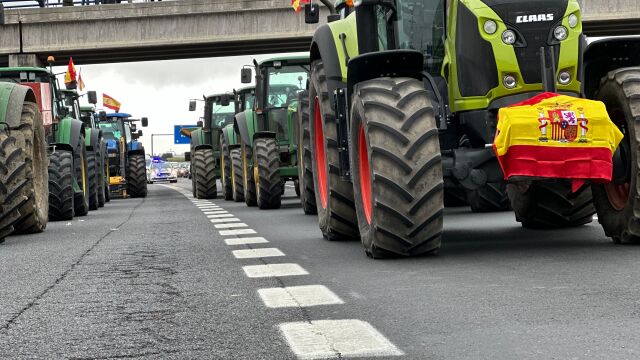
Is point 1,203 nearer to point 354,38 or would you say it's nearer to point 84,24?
point 354,38

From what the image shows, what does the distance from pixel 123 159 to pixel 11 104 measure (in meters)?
20.5

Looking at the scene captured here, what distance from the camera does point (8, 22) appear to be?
47625 millimetres

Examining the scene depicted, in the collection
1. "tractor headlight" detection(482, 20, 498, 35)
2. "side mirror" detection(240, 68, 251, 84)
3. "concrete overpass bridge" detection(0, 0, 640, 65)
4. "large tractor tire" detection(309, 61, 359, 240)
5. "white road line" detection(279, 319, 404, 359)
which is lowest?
"white road line" detection(279, 319, 404, 359)

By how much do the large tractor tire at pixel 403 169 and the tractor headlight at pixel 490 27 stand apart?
66cm

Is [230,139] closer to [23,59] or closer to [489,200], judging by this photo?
[489,200]

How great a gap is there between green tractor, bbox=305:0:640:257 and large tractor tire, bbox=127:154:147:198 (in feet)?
79.6

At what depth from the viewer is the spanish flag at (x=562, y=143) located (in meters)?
7.32

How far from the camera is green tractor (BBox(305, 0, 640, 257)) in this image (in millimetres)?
7535

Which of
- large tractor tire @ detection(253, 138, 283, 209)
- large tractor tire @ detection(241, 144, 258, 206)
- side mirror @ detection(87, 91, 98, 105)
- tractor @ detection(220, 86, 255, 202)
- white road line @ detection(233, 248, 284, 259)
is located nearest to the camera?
white road line @ detection(233, 248, 284, 259)

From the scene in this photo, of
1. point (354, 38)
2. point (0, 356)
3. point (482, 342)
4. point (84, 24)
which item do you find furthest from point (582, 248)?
point (84, 24)

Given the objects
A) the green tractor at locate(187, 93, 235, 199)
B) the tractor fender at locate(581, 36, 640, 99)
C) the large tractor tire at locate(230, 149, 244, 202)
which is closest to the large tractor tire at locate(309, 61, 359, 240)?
the tractor fender at locate(581, 36, 640, 99)

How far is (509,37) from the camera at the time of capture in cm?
799

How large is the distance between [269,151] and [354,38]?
367 inches

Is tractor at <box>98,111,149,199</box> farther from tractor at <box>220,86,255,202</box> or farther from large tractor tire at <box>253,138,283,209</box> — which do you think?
large tractor tire at <box>253,138,283,209</box>
